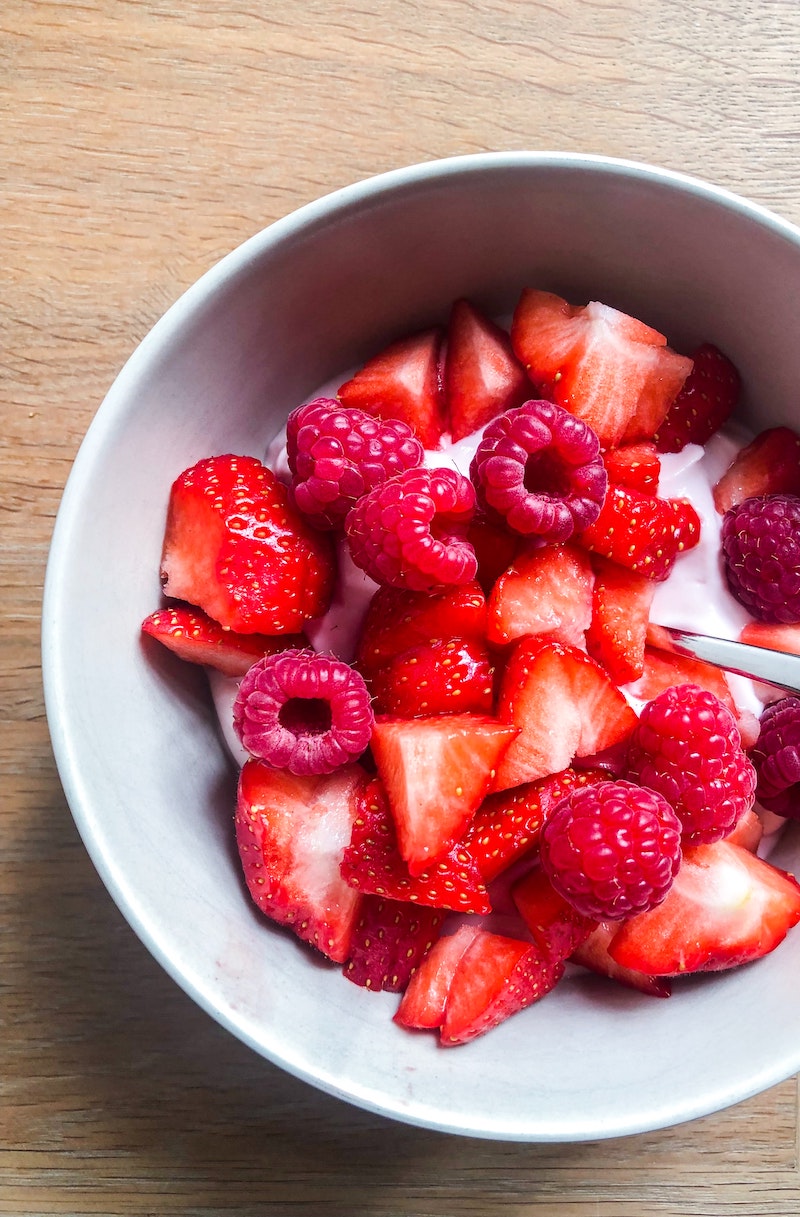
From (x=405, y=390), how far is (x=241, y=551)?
28 centimetres

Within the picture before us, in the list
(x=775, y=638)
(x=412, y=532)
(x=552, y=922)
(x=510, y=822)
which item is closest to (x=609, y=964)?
(x=552, y=922)

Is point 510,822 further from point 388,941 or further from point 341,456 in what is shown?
point 341,456

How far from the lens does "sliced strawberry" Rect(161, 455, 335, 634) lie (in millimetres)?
1066

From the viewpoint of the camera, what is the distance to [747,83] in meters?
1.26

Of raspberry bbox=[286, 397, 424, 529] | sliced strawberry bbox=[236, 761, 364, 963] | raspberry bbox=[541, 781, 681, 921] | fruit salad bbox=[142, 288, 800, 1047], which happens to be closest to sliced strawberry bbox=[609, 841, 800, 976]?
fruit salad bbox=[142, 288, 800, 1047]

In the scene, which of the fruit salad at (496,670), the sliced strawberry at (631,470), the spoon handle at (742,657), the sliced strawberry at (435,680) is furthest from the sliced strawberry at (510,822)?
the sliced strawberry at (631,470)

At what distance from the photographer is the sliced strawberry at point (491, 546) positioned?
1.15 meters

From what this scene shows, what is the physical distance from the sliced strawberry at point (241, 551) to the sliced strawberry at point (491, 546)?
18 centimetres

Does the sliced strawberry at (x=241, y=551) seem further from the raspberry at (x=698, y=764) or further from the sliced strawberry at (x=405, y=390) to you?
the raspberry at (x=698, y=764)

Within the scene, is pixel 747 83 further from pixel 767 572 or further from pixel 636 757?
pixel 636 757

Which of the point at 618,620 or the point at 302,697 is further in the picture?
the point at 618,620

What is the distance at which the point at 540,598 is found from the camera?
1112 millimetres

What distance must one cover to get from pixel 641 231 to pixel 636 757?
23.1 inches

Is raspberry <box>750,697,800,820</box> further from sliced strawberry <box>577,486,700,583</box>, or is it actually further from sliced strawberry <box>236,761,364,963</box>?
sliced strawberry <box>236,761,364,963</box>
